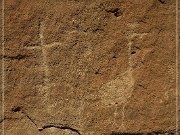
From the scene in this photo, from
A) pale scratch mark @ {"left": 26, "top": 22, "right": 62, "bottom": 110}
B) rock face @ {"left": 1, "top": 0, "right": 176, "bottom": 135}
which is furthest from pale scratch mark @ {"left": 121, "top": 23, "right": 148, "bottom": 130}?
pale scratch mark @ {"left": 26, "top": 22, "right": 62, "bottom": 110}

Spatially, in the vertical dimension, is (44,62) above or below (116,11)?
below

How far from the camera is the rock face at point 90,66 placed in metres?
1.61

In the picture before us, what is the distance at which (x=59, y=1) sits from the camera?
161 cm

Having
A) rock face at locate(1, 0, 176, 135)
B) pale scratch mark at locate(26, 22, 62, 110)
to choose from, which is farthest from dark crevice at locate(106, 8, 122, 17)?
pale scratch mark at locate(26, 22, 62, 110)

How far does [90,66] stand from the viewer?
163 centimetres

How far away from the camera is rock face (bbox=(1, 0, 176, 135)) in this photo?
5.28 feet

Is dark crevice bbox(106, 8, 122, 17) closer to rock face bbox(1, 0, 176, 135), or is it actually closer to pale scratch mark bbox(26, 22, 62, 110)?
rock face bbox(1, 0, 176, 135)

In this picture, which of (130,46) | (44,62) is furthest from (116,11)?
(44,62)

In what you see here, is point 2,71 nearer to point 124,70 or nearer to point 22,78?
point 22,78

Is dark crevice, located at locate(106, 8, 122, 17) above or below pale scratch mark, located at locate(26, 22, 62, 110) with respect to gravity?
above

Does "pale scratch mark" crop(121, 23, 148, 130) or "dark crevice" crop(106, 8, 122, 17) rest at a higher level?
"dark crevice" crop(106, 8, 122, 17)

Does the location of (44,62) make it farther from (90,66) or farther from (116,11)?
(116,11)

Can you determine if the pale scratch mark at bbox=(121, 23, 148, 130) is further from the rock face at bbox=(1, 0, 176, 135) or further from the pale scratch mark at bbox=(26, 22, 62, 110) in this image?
the pale scratch mark at bbox=(26, 22, 62, 110)

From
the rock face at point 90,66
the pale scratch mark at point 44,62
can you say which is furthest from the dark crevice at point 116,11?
the pale scratch mark at point 44,62
